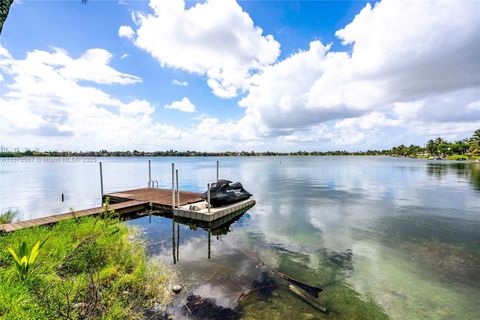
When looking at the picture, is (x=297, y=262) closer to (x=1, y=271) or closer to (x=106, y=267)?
(x=106, y=267)

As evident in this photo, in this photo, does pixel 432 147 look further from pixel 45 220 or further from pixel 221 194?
pixel 45 220

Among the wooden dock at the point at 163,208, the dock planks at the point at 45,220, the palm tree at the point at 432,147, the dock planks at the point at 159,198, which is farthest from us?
the palm tree at the point at 432,147

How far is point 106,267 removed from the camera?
266 inches

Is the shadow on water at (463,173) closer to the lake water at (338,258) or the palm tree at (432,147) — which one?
the lake water at (338,258)

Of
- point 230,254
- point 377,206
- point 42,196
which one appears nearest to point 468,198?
point 377,206

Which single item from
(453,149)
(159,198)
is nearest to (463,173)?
(159,198)

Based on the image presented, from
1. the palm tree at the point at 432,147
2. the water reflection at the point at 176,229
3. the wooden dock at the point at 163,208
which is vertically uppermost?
the palm tree at the point at 432,147

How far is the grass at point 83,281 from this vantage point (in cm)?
409

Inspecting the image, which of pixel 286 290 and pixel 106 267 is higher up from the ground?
pixel 106 267

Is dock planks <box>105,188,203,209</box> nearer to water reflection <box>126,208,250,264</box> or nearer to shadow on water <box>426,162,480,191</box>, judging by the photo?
water reflection <box>126,208,250,264</box>

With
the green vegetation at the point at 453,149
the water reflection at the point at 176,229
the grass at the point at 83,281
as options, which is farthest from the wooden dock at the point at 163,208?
the green vegetation at the point at 453,149

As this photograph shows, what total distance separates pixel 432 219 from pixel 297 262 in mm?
12299

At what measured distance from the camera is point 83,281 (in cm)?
538

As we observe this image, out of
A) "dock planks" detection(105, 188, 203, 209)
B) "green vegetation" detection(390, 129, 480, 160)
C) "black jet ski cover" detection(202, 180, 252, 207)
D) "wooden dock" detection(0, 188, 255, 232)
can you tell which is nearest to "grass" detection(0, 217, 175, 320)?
"wooden dock" detection(0, 188, 255, 232)
